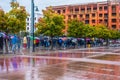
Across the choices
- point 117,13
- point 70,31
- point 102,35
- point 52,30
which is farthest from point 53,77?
point 117,13

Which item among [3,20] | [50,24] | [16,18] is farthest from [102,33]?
[3,20]

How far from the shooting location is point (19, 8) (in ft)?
108

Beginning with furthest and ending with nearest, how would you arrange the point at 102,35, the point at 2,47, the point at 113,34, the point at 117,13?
the point at 117,13 < the point at 113,34 < the point at 102,35 < the point at 2,47

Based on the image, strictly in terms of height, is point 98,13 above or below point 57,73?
Answer: above

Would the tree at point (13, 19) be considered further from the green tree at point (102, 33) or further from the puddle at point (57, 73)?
the green tree at point (102, 33)

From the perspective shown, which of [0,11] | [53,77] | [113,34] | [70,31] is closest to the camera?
[53,77]

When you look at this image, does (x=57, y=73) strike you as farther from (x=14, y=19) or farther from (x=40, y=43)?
(x=40, y=43)

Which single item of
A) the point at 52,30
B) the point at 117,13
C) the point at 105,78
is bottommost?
the point at 105,78

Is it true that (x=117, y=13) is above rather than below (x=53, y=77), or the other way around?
above

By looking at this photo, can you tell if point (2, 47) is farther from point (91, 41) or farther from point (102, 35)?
point (102, 35)

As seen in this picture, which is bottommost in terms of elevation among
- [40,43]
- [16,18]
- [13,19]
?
[40,43]

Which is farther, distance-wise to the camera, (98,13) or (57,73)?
(98,13)

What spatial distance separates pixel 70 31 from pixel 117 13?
67652mm

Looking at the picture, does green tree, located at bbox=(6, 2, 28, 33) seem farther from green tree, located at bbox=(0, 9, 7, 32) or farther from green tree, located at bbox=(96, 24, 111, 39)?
green tree, located at bbox=(96, 24, 111, 39)
